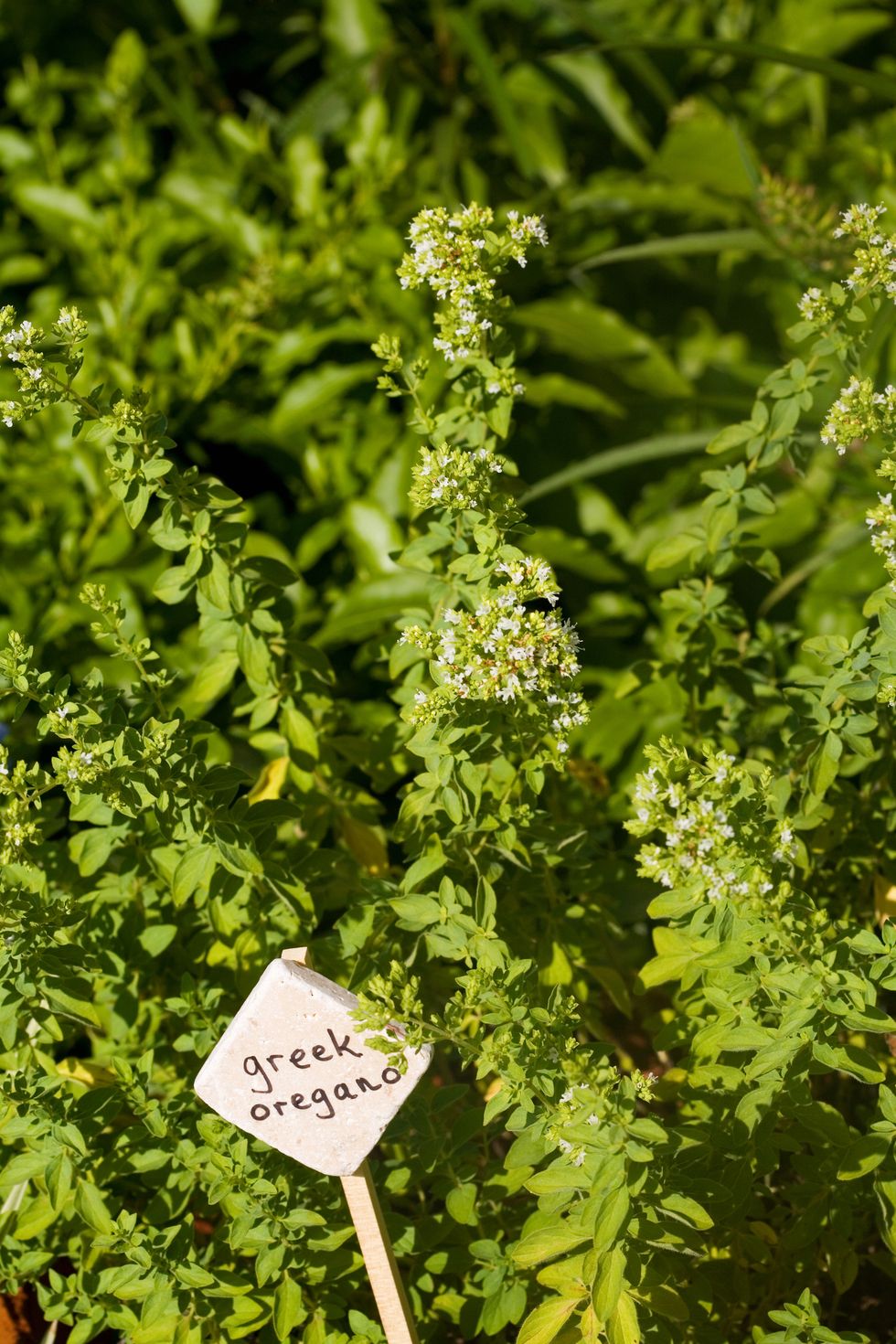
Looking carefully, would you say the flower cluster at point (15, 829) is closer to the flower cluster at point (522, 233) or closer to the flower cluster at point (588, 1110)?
the flower cluster at point (588, 1110)

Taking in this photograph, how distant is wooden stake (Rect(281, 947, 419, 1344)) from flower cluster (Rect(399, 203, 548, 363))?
2.00 feet

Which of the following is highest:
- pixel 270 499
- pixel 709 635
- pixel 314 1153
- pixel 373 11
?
pixel 373 11

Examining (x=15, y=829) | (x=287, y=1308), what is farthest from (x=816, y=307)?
(x=287, y=1308)

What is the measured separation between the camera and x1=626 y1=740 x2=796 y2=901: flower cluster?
110 centimetres

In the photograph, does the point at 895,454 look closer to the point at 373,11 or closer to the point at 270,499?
the point at 270,499

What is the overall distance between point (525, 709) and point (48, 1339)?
35.0 inches

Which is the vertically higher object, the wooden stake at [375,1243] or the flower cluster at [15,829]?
the flower cluster at [15,829]

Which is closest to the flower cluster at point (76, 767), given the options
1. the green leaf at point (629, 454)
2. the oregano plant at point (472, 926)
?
the oregano plant at point (472, 926)

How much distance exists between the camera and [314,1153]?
1126 mm

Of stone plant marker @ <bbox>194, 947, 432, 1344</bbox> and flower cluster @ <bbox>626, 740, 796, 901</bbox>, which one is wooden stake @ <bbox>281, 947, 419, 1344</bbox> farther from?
flower cluster @ <bbox>626, 740, 796, 901</bbox>

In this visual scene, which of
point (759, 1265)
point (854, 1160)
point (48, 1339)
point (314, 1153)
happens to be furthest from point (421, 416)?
point (48, 1339)

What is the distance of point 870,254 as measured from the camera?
4.06ft

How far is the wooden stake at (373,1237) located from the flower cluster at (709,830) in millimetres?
328

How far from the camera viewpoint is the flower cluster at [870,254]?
1.24 metres
